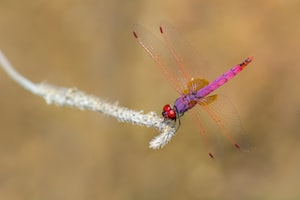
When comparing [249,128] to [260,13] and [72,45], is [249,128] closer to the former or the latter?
[260,13]

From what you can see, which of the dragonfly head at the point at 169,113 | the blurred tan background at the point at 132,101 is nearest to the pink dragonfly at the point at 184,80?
the dragonfly head at the point at 169,113

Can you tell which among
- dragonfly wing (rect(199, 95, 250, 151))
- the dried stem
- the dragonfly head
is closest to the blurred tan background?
dragonfly wing (rect(199, 95, 250, 151))

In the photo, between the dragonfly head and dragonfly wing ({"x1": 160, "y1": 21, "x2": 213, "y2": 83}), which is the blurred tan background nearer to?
dragonfly wing ({"x1": 160, "y1": 21, "x2": 213, "y2": 83})

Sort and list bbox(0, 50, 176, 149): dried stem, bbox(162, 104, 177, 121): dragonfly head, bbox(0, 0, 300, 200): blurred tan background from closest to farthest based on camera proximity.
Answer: bbox(0, 50, 176, 149): dried stem, bbox(162, 104, 177, 121): dragonfly head, bbox(0, 0, 300, 200): blurred tan background

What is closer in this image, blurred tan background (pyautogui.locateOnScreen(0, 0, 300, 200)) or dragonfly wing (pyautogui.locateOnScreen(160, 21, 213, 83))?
dragonfly wing (pyautogui.locateOnScreen(160, 21, 213, 83))

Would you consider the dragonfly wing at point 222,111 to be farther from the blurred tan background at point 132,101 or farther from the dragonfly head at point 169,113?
the blurred tan background at point 132,101

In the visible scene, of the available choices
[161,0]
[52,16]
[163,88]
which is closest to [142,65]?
[163,88]

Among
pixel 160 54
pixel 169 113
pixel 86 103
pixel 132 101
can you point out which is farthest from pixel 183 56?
pixel 132 101
